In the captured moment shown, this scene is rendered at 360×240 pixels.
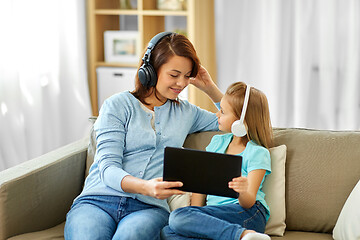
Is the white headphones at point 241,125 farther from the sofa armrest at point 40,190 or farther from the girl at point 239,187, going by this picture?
the sofa armrest at point 40,190

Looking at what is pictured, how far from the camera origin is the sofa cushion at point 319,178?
6.10 ft

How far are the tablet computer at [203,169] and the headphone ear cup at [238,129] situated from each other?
0.76ft

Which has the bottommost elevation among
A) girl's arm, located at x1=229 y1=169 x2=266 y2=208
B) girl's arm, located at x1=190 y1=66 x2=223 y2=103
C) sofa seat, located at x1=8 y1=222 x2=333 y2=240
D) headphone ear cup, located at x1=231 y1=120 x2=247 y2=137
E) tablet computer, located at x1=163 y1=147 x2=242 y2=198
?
sofa seat, located at x1=8 y1=222 x2=333 y2=240

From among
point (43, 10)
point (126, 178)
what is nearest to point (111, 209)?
point (126, 178)

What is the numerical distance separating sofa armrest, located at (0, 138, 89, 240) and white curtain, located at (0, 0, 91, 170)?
1.10 m

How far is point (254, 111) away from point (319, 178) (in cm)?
34

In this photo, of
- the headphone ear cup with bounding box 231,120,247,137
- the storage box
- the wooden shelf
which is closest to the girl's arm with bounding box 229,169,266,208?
the headphone ear cup with bounding box 231,120,247,137

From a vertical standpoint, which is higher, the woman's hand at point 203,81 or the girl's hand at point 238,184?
the woman's hand at point 203,81

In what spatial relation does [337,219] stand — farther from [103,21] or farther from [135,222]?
[103,21]

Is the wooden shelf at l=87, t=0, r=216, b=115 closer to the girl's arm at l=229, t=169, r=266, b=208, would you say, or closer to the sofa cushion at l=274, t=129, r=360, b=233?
the sofa cushion at l=274, t=129, r=360, b=233

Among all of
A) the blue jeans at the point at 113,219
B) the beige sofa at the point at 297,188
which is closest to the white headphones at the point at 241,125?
the beige sofa at the point at 297,188

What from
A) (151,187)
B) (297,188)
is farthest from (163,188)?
(297,188)

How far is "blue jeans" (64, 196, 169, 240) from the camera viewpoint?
1.66m

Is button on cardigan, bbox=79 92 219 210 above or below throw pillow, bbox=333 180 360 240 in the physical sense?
above
